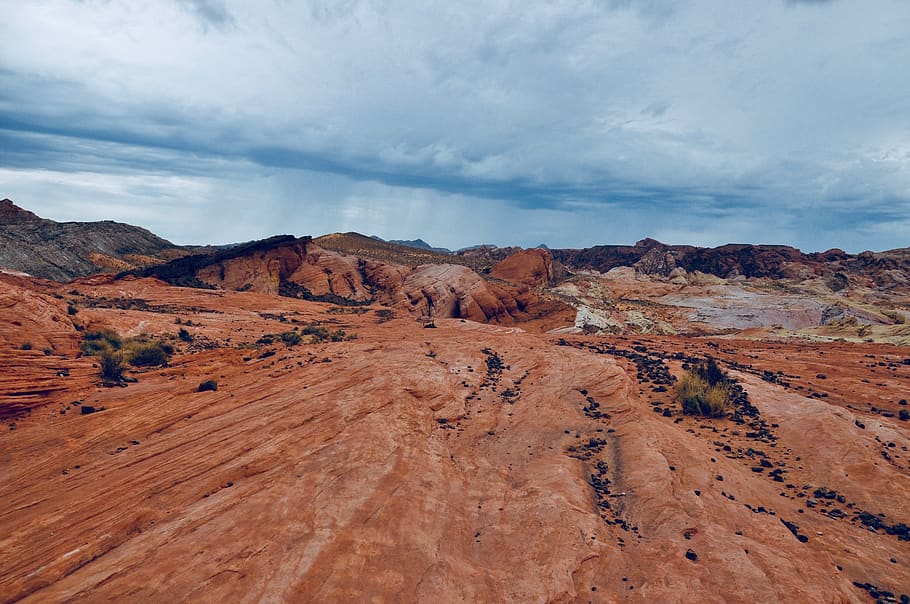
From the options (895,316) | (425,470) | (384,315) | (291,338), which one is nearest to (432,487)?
(425,470)

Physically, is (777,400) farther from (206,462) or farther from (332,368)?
(206,462)

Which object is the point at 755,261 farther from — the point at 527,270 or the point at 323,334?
the point at 323,334

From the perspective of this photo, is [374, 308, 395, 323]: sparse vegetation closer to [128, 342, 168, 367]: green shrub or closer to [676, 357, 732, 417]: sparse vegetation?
[128, 342, 168, 367]: green shrub

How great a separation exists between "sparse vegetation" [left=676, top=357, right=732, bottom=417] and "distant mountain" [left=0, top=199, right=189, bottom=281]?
83574 mm

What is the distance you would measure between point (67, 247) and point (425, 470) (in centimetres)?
9006

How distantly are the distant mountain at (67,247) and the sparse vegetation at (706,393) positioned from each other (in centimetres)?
8357

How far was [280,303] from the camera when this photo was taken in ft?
137

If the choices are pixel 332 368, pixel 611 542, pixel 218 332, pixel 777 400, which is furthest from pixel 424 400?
pixel 218 332

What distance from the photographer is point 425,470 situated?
12.4 m

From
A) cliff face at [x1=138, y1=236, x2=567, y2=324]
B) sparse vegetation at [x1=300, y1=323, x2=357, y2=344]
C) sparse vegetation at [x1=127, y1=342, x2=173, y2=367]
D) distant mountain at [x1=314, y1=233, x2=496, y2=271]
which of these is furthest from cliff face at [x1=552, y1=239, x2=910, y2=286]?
sparse vegetation at [x1=127, y1=342, x2=173, y2=367]

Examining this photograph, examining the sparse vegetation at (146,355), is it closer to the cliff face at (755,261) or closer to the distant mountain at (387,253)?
the distant mountain at (387,253)

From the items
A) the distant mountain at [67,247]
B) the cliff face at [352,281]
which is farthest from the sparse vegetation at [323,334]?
the distant mountain at [67,247]

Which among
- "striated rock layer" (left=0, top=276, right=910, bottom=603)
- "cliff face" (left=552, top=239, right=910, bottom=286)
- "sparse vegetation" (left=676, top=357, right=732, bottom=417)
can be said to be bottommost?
"striated rock layer" (left=0, top=276, right=910, bottom=603)

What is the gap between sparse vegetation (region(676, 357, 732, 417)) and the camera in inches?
685
